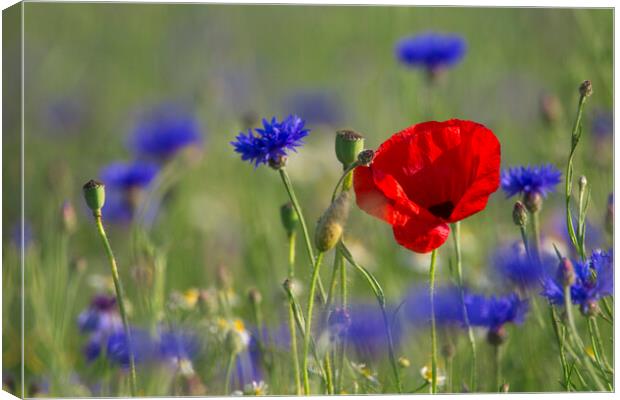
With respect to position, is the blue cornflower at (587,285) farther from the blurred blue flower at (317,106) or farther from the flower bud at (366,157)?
the blurred blue flower at (317,106)

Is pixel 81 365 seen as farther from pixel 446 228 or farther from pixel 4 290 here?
pixel 446 228

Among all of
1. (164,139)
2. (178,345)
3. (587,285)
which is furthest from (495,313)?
(164,139)

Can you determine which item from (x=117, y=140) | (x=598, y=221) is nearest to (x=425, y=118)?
(x=598, y=221)

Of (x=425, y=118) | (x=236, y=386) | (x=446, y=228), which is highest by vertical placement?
(x=425, y=118)

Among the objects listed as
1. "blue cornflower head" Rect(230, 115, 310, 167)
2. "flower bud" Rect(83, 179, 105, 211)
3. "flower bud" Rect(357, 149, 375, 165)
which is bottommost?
"flower bud" Rect(83, 179, 105, 211)

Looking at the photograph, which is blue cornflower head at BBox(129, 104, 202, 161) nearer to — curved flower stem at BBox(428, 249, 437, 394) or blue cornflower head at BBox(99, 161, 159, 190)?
blue cornflower head at BBox(99, 161, 159, 190)

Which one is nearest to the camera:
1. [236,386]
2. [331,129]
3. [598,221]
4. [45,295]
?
[236,386]

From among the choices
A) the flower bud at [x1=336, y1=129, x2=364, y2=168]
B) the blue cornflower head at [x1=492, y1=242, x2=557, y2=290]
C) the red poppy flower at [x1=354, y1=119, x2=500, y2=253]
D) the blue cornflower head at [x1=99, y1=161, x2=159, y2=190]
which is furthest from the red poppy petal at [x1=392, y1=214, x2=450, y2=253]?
the blue cornflower head at [x1=99, y1=161, x2=159, y2=190]
